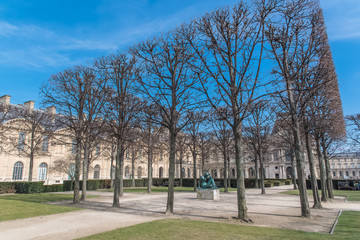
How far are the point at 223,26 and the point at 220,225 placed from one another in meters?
8.01

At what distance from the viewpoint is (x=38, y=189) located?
25.0 meters

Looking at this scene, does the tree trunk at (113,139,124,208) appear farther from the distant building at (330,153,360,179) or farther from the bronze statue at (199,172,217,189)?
the distant building at (330,153,360,179)

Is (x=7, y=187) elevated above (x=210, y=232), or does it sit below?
above

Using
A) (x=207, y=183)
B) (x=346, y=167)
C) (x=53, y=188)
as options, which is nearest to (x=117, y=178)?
(x=207, y=183)

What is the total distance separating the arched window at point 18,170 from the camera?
35.8 meters

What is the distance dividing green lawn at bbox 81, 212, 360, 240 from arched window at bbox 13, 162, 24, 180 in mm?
36056

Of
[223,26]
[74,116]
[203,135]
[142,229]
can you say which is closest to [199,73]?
[223,26]

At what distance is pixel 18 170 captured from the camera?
36.2m

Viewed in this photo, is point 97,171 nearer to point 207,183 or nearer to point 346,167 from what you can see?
point 207,183

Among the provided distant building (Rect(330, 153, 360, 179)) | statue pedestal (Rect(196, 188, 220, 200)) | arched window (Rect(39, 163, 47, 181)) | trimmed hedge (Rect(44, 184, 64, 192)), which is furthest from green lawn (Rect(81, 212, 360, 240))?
distant building (Rect(330, 153, 360, 179))

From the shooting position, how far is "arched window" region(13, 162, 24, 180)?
35.8 meters

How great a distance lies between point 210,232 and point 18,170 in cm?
3851

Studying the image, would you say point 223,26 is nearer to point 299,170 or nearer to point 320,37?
point 320,37

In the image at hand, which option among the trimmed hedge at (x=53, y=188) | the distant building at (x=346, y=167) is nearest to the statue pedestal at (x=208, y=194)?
the trimmed hedge at (x=53, y=188)
